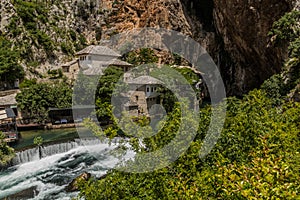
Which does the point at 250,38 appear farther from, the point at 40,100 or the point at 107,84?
the point at 40,100

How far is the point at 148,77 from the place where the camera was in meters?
26.9

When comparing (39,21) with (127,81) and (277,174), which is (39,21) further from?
(277,174)

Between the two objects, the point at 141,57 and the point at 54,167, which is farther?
the point at 141,57

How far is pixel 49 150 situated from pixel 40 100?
9736mm

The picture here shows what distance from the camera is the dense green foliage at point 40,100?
86.9 feet

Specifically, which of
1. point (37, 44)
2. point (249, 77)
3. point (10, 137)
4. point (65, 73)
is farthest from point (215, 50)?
point (10, 137)

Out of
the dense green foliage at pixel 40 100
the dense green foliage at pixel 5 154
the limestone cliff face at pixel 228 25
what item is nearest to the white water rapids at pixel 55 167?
the dense green foliage at pixel 5 154

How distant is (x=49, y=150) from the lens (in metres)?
18.8

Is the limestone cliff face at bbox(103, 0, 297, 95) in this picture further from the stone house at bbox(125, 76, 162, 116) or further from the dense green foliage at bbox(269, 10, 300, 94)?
the stone house at bbox(125, 76, 162, 116)

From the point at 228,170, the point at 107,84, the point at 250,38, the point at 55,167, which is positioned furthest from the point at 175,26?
the point at 228,170

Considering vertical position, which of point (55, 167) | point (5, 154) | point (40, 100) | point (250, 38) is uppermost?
point (250, 38)

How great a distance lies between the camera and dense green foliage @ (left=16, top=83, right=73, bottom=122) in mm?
26500

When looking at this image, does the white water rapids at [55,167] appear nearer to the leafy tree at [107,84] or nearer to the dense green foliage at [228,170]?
the leafy tree at [107,84]

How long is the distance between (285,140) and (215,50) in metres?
37.1
